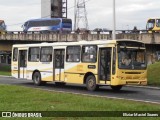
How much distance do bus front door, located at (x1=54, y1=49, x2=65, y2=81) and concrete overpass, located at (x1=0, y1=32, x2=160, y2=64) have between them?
14627 millimetres

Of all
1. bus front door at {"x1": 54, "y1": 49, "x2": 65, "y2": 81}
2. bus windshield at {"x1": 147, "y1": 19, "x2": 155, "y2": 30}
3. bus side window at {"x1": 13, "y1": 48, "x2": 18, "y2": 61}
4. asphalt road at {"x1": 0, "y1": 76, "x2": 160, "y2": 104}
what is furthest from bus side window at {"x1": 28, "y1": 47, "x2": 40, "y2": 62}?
bus windshield at {"x1": 147, "y1": 19, "x2": 155, "y2": 30}

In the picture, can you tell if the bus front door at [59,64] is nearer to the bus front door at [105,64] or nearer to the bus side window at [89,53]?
the bus side window at [89,53]

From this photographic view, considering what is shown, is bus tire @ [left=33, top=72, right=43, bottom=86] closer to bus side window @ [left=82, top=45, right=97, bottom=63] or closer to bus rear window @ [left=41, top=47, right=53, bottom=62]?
bus rear window @ [left=41, top=47, right=53, bottom=62]

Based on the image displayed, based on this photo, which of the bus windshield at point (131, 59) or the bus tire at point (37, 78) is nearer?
the bus windshield at point (131, 59)

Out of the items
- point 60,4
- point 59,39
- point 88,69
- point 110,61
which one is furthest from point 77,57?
point 60,4

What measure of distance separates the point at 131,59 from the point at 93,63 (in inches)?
80.2

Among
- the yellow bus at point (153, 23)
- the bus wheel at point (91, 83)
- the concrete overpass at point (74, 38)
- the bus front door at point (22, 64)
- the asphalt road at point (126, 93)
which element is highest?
the yellow bus at point (153, 23)

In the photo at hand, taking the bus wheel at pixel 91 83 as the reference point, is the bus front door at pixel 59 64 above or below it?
above

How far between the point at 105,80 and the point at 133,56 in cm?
186

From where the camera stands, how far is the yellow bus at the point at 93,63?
73.6 feet

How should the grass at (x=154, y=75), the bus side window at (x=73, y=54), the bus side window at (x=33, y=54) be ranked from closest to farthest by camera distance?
the bus side window at (x=73, y=54)
the bus side window at (x=33, y=54)
the grass at (x=154, y=75)

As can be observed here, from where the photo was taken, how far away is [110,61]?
22.5 metres

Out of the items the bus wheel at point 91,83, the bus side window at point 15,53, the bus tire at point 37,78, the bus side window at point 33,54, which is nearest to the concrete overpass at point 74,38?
the bus side window at point 15,53

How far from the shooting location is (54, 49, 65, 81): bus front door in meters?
26.0
